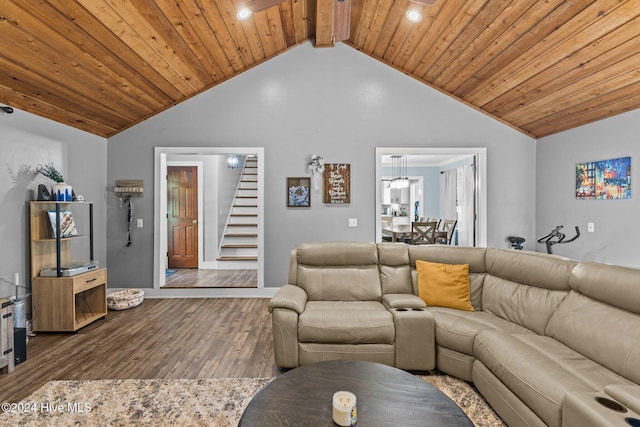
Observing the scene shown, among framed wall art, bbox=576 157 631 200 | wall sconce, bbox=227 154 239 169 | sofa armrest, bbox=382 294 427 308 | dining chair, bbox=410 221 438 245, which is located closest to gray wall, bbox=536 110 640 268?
framed wall art, bbox=576 157 631 200

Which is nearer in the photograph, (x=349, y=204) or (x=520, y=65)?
(x=520, y=65)

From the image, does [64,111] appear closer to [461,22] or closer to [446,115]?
[461,22]

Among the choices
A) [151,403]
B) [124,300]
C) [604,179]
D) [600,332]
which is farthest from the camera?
[124,300]

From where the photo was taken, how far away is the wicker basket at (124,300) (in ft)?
13.2

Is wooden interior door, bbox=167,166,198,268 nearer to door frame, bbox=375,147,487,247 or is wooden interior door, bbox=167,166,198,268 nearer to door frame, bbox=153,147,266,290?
door frame, bbox=153,147,266,290

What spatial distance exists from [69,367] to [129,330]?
79 cm

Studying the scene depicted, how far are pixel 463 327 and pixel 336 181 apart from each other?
2796 mm

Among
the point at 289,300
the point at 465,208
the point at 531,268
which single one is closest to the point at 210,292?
the point at 289,300

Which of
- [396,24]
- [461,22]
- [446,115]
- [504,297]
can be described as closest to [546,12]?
[461,22]

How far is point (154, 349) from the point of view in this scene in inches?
116

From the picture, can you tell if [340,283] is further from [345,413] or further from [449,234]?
[449,234]

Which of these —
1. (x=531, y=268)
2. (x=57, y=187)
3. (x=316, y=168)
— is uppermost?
(x=316, y=168)

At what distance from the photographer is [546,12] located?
8.71 feet

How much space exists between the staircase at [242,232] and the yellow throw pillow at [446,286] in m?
4.02
